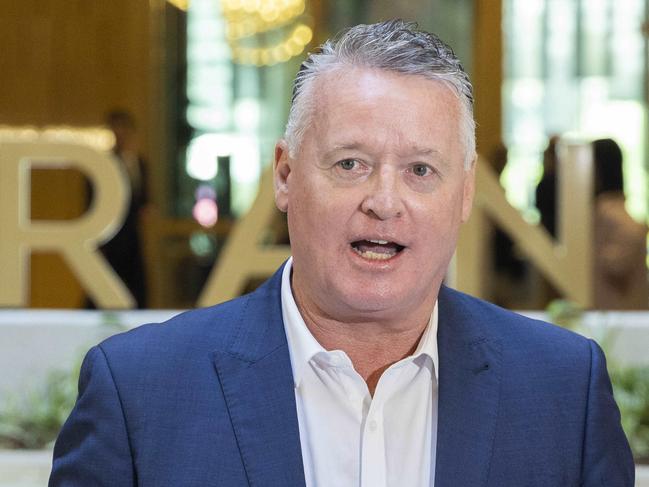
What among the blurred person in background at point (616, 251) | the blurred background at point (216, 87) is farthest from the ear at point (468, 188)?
the blurred background at point (216, 87)

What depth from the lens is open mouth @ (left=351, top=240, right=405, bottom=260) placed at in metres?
1.87

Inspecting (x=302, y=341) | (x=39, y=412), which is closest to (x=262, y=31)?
(x=39, y=412)

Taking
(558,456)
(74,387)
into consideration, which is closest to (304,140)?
(558,456)

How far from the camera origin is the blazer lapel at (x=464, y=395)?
6.31 ft

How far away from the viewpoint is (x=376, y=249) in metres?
1.87

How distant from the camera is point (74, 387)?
18.4 feet

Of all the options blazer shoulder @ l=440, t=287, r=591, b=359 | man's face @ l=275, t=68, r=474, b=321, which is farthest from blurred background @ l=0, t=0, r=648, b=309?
man's face @ l=275, t=68, r=474, b=321

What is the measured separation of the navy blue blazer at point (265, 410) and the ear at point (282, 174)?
19 centimetres

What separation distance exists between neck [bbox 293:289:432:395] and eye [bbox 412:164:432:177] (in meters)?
0.24

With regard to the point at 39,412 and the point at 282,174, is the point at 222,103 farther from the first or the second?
the point at 282,174

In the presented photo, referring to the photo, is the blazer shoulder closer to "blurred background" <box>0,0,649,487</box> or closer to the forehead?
the forehead

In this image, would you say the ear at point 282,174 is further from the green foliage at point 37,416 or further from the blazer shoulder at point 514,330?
the green foliage at point 37,416

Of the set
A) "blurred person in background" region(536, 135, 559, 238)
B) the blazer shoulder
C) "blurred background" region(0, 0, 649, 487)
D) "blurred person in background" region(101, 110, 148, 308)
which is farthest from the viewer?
"blurred background" region(0, 0, 649, 487)

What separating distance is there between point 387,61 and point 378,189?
0.21m
